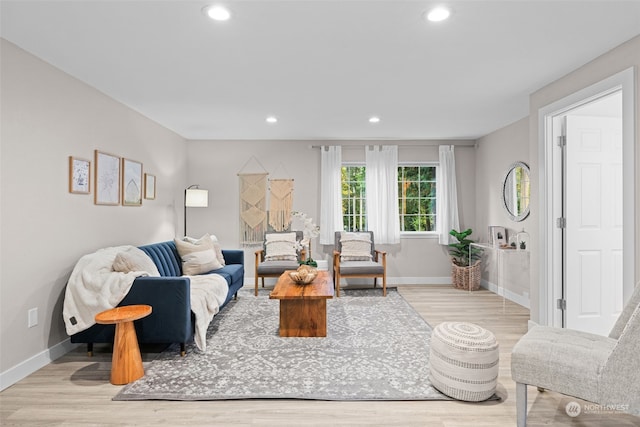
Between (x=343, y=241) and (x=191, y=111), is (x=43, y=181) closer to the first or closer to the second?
(x=191, y=111)

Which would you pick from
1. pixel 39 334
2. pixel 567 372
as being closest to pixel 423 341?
pixel 567 372

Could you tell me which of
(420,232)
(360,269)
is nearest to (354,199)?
(420,232)

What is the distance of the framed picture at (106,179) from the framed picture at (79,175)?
4.9 inches

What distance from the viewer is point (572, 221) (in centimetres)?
333

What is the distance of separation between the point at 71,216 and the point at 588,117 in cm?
479

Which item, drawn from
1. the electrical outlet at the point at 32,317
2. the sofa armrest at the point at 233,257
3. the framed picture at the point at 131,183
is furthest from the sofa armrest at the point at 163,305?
the sofa armrest at the point at 233,257

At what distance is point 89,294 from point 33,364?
0.62 metres

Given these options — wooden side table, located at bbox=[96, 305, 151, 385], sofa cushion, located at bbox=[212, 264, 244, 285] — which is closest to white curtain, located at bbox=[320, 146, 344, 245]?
sofa cushion, located at bbox=[212, 264, 244, 285]

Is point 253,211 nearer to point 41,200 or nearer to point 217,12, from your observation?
point 41,200

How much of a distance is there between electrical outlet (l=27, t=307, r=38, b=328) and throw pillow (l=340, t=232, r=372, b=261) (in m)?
3.76

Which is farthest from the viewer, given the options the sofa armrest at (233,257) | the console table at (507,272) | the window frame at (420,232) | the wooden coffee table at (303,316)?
the window frame at (420,232)

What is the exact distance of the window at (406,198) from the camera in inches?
243

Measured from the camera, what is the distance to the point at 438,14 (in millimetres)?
2178

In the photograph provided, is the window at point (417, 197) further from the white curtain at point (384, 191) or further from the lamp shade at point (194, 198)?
the lamp shade at point (194, 198)
